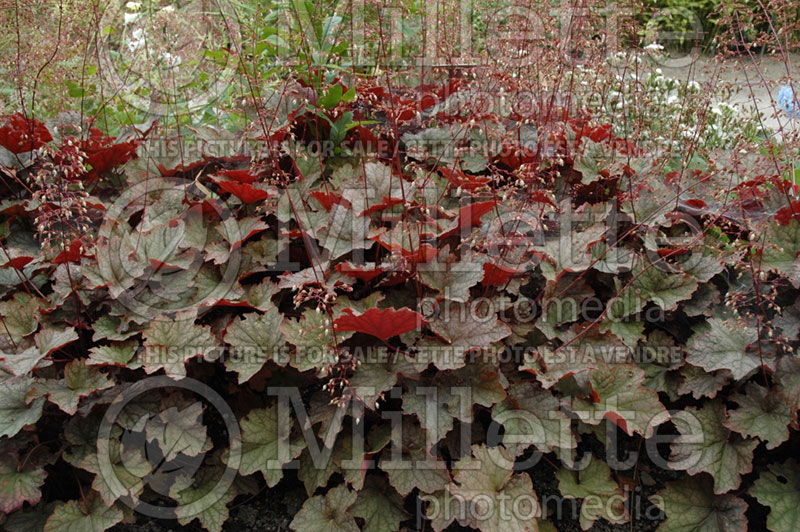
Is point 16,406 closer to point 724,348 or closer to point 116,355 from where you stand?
point 116,355

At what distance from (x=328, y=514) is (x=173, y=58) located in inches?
92.0

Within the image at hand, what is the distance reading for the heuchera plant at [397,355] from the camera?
170cm

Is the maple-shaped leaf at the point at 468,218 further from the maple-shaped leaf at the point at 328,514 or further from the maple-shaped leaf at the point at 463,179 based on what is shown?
the maple-shaped leaf at the point at 328,514

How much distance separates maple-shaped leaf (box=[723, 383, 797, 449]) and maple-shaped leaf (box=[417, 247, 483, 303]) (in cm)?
82

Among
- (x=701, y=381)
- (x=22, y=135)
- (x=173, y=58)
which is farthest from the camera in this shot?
(x=173, y=58)

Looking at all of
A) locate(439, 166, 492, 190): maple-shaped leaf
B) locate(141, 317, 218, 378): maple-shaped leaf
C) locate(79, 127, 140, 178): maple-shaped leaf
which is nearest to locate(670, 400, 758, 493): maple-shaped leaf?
locate(439, 166, 492, 190): maple-shaped leaf

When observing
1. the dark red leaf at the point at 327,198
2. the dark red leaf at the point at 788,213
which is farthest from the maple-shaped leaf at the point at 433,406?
the dark red leaf at the point at 788,213

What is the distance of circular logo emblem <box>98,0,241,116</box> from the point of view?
9.14 feet

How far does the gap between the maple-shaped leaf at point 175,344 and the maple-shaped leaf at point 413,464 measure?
592mm

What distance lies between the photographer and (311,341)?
1.77 metres

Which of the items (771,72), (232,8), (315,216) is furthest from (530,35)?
(771,72)

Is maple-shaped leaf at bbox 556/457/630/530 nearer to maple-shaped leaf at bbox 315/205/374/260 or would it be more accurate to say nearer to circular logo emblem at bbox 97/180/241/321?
maple-shaped leaf at bbox 315/205/374/260

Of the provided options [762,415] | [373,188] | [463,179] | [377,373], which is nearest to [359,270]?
[377,373]

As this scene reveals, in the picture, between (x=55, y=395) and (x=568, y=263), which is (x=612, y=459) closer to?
(x=568, y=263)
